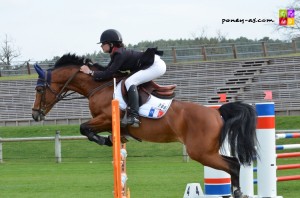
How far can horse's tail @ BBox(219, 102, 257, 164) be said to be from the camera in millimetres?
8531

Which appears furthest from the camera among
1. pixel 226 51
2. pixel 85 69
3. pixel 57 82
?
pixel 226 51

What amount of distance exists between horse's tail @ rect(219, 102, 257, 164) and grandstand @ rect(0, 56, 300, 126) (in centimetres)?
1811

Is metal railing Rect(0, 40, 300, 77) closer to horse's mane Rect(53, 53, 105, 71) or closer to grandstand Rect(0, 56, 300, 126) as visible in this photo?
grandstand Rect(0, 56, 300, 126)

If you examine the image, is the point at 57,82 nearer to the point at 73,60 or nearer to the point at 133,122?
the point at 73,60

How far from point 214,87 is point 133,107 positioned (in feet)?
70.5

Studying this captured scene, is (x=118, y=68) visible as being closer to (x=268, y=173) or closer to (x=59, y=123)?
(x=268, y=173)

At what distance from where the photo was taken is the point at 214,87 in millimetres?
29781

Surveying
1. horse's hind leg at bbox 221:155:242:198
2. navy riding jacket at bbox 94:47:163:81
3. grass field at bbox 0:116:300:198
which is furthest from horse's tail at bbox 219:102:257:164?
grass field at bbox 0:116:300:198

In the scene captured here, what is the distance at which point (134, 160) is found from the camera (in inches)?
780

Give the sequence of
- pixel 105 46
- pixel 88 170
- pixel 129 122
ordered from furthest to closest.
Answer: pixel 88 170 < pixel 105 46 < pixel 129 122

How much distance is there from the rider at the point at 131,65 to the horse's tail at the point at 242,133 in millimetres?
1120

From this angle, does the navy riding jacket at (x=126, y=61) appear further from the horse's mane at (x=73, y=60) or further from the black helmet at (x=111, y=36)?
the horse's mane at (x=73, y=60)

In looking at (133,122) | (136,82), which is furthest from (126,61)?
(133,122)

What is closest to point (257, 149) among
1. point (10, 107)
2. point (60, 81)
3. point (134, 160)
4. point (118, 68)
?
point (118, 68)
